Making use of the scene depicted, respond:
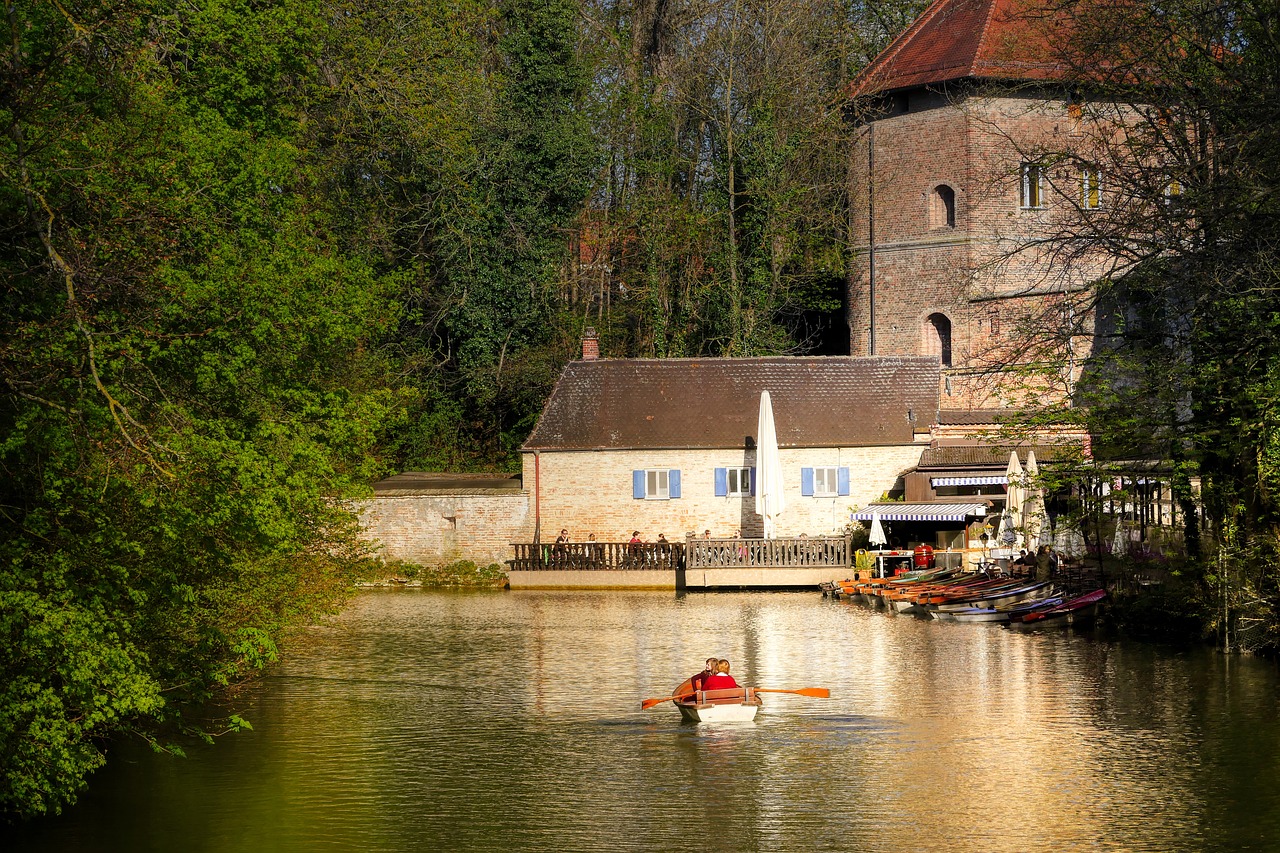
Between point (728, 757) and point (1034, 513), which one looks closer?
point (728, 757)

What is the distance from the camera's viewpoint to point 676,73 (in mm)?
51688

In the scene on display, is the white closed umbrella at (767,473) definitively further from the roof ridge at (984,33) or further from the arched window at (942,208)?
the roof ridge at (984,33)

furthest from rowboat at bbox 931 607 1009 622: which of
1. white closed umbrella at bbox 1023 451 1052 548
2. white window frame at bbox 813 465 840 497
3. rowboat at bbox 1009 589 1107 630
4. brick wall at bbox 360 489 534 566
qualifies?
brick wall at bbox 360 489 534 566

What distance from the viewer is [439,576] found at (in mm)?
39656

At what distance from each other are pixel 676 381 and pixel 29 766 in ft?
97.0

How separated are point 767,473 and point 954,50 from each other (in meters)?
14.4

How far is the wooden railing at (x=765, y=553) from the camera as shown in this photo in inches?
1452

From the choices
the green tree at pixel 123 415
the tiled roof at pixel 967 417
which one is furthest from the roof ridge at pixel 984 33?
the green tree at pixel 123 415

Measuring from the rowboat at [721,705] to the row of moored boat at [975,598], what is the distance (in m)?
10.5

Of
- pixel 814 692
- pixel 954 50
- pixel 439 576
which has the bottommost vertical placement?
pixel 814 692

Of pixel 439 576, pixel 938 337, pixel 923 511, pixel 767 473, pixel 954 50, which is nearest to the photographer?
pixel 923 511

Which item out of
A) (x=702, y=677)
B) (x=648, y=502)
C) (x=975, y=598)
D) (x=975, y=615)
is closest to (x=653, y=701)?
(x=702, y=677)

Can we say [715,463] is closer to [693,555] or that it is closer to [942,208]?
[693,555]

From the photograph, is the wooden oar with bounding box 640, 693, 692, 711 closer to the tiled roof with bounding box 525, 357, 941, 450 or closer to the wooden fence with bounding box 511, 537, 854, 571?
the wooden fence with bounding box 511, 537, 854, 571
